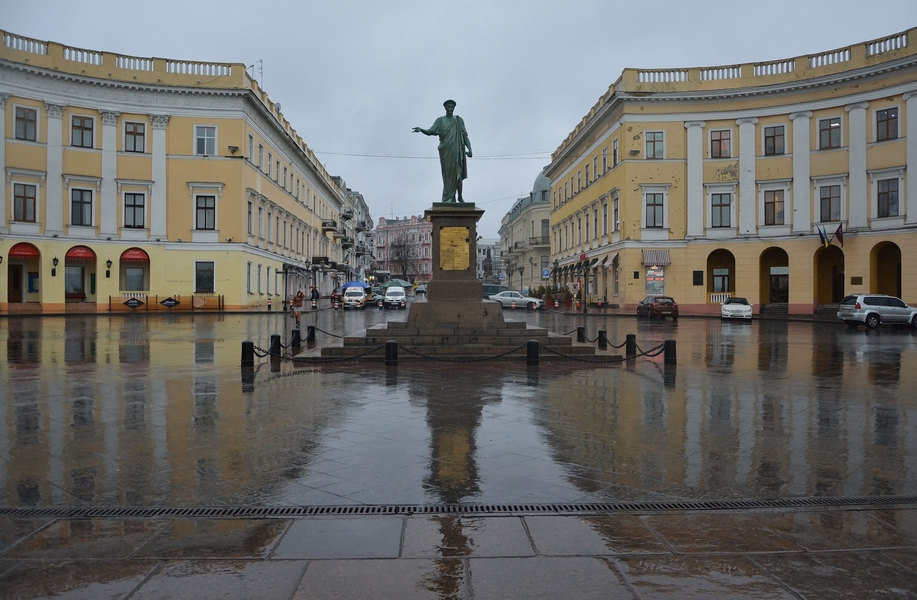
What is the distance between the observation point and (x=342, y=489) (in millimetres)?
5094

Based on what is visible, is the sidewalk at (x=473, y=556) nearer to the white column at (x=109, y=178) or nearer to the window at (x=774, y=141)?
the white column at (x=109, y=178)

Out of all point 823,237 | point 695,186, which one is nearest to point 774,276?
point 823,237

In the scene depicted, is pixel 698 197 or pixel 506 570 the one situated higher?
pixel 698 197

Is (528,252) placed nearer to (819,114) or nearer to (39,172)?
(819,114)

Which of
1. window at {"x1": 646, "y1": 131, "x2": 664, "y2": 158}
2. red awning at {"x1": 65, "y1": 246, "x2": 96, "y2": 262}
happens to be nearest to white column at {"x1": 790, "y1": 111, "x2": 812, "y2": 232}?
window at {"x1": 646, "y1": 131, "x2": 664, "y2": 158}

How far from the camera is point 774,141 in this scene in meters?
39.2

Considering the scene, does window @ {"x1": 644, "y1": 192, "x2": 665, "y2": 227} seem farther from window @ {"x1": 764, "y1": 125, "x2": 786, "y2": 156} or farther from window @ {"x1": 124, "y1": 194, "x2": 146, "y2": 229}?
window @ {"x1": 124, "y1": 194, "x2": 146, "y2": 229}

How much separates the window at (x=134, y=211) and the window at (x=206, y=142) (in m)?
4.46

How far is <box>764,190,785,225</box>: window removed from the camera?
129ft

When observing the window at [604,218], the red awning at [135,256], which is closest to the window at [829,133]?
the window at [604,218]

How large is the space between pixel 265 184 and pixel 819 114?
35605 millimetres

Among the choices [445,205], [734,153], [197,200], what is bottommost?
[445,205]

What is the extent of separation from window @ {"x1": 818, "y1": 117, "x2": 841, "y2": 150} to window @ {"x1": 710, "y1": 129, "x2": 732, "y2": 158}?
4.92m

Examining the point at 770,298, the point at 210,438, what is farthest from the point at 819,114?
the point at 210,438
